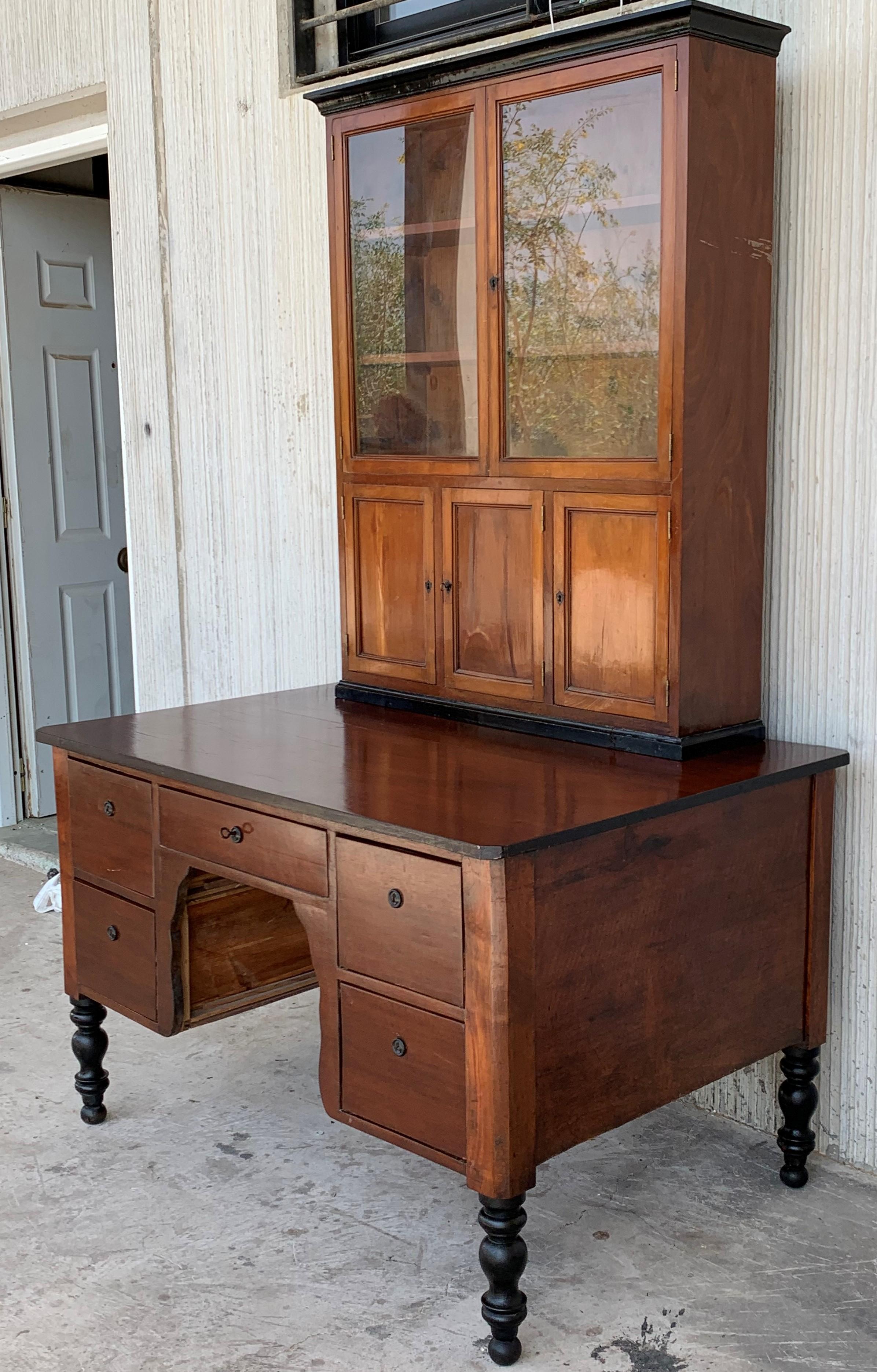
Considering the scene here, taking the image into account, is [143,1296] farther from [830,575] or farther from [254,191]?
[254,191]

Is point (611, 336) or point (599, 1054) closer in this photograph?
point (599, 1054)

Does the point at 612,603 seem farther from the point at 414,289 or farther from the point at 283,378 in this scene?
the point at 283,378

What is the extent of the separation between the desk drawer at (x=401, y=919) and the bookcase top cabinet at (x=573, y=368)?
580 mm

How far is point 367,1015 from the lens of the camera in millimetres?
2271

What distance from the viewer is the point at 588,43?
242 cm

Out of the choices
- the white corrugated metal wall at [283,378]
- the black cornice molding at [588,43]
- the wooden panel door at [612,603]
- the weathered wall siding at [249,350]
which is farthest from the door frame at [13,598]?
the wooden panel door at [612,603]

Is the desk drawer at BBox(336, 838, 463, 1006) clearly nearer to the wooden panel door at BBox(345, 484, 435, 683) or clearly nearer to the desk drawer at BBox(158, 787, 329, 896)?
the desk drawer at BBox(158, 787, 329, 896)

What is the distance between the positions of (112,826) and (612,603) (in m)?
1.08

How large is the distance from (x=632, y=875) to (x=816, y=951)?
1.86ft

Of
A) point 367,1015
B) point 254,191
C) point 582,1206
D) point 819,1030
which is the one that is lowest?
point 582,1206

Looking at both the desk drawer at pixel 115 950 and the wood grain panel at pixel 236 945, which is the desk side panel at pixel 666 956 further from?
the desk drawer at pixel 115 950

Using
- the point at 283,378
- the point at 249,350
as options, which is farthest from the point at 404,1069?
the point at 249,350

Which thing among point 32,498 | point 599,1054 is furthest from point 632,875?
point 32,498

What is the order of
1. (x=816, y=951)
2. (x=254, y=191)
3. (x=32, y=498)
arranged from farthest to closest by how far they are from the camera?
(x=32, y=498) → (x=254, y=191) → (x=816, y=951)
